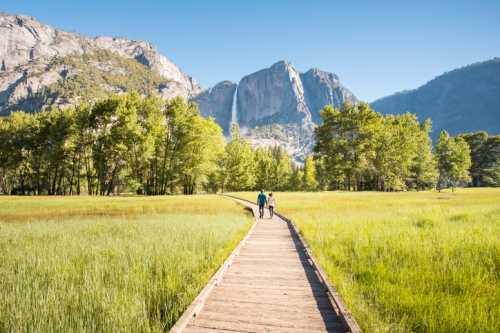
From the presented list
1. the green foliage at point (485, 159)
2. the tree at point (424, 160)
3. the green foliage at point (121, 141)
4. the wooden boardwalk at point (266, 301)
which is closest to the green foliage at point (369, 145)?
the tree at point (424, 160)

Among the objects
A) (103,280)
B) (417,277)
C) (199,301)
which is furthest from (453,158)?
(103,280)

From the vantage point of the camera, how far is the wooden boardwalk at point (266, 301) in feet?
13.9

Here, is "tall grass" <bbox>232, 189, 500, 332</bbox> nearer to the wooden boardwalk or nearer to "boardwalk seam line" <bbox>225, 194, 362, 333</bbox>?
"boardwalk seam line" <bbox>225, 194, 362, 333</bbox>

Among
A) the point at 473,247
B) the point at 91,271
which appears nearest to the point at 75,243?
the point at 91,271

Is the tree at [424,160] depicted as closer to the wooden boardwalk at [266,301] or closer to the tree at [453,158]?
the tree at [453,158]

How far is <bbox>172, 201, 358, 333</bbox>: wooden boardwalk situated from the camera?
4247mm

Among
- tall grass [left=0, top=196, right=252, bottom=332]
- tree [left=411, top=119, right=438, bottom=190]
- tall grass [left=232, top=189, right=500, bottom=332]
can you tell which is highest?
tree [left=411, top=119, right=438, bottom=190]

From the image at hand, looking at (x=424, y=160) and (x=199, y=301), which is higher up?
(x=424, y=160)

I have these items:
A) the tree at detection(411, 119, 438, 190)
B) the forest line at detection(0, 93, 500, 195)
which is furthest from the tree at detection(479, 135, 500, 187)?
the tree at detection(411, 119, 438, 190)

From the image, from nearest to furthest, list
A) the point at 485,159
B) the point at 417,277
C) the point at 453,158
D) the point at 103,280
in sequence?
the point at 417,277 < the point at 103,280 < the point at 453,158 < the point at 485,159

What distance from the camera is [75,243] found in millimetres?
10773

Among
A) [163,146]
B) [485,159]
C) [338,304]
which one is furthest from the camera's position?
[485,159]

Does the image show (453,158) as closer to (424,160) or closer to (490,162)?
(424,160)

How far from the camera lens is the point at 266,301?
5246mm
